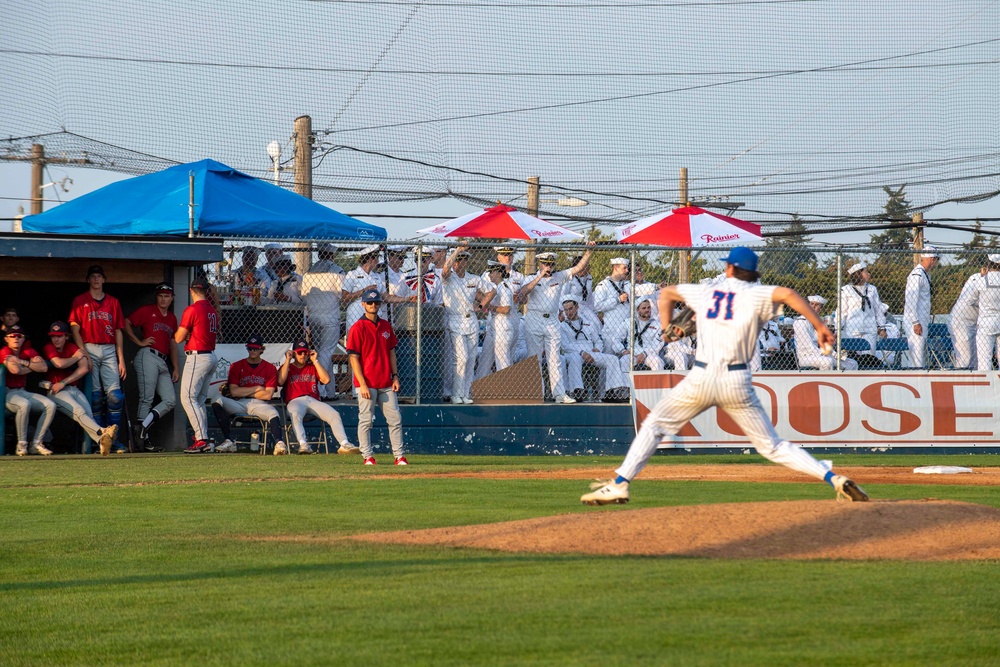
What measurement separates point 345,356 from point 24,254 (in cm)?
413

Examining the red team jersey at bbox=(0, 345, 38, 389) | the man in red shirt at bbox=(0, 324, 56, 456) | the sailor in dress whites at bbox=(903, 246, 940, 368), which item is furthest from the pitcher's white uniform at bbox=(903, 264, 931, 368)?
the red team jersey at bbox=(0, 345, 38, 389)

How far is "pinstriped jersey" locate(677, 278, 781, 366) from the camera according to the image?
8281 mm

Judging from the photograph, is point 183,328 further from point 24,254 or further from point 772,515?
point 772,515

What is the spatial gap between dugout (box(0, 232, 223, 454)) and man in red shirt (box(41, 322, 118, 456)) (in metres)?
0.76

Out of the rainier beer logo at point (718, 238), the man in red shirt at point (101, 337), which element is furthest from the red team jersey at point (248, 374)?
the rainier beer logo at point (718, 238)

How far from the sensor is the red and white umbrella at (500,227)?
16.2 meters

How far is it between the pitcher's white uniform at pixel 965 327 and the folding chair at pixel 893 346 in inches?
25.9

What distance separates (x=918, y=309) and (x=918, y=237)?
8.24 m

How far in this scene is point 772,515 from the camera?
A: 25.2 feet

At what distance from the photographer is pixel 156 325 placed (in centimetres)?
1465

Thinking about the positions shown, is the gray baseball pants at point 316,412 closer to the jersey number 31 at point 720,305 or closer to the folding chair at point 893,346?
the jersey number 31 at point 720,305

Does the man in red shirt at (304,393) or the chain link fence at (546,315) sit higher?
the chain link fence at (546,315)

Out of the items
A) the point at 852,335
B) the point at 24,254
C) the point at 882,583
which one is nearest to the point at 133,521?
the point at 882,583

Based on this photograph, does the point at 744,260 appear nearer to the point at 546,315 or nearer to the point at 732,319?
the point at 732,319
